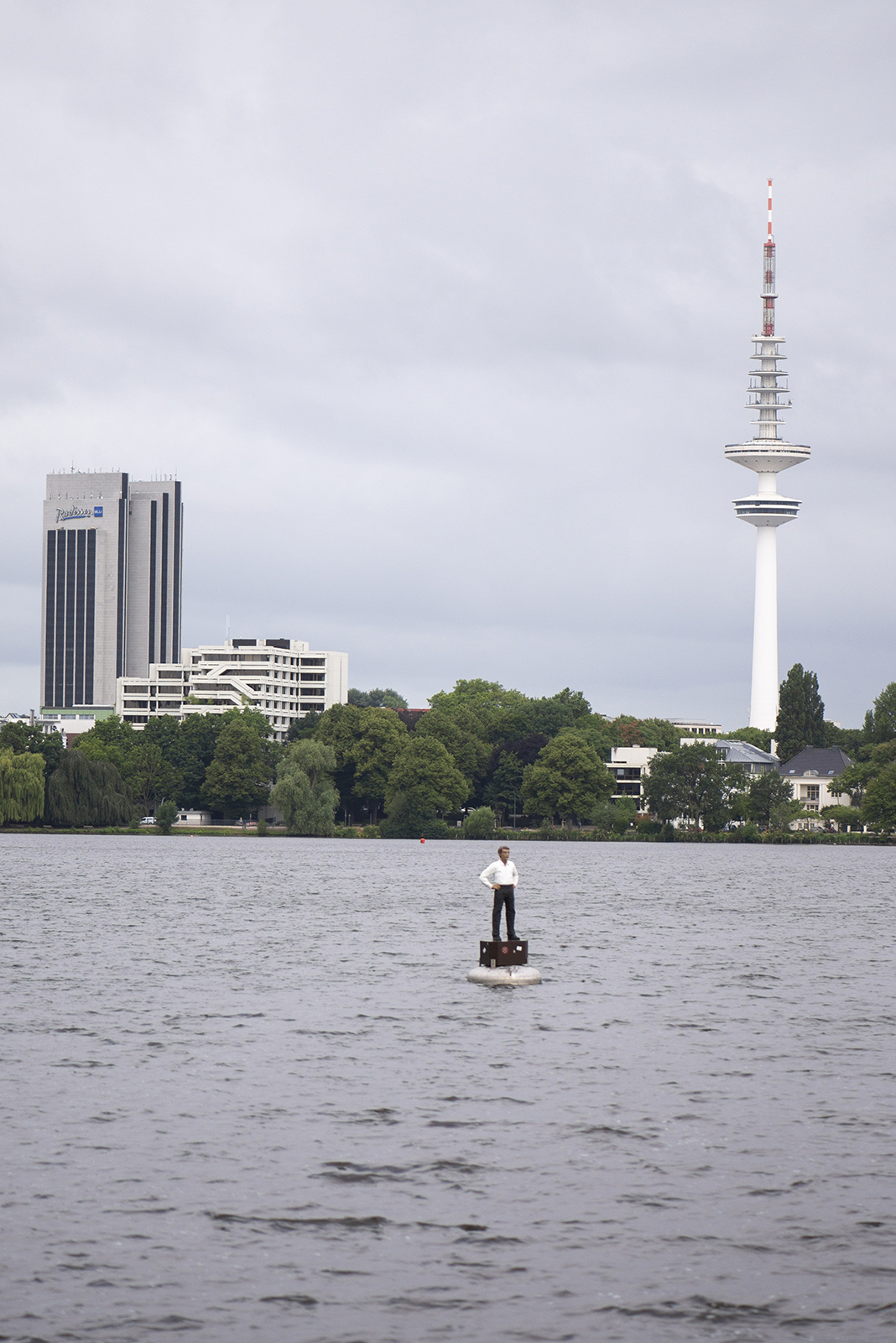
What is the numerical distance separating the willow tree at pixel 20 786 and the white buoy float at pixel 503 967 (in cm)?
13730

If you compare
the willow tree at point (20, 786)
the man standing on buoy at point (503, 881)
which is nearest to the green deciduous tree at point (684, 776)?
the willow tree at point (20, 786)

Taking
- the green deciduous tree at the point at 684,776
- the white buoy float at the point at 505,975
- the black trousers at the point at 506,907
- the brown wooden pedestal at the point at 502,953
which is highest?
the green deciduous tree at the point at 684,776

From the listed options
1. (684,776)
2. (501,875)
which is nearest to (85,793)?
(684,776)

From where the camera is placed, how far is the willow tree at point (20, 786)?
Result: 583 ft

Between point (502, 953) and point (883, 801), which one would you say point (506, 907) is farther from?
point (883, 801)

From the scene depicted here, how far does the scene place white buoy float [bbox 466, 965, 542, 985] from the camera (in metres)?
45.6

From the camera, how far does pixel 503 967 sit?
154 feet

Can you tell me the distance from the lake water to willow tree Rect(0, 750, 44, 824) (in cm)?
12270

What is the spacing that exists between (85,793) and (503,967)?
147251mm

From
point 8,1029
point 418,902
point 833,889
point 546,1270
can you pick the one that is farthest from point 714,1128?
point 833,889

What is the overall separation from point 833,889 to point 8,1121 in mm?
95988

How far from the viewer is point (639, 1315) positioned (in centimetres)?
1720

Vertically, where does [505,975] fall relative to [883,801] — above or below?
below

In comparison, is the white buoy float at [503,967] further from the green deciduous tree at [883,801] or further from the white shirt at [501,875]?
the green deciduous tree at [883,801]
